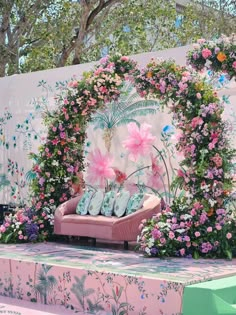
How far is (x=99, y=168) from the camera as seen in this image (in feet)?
31.9

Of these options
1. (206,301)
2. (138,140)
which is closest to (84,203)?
(138,140)

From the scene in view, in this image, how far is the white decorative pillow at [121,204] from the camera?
7797 millimetres

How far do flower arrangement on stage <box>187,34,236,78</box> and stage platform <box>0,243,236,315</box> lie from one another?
7.01ft

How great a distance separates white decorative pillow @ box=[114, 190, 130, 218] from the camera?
780 centimetres

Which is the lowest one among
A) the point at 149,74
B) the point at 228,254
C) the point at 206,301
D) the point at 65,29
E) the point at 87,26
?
the point at 206,301

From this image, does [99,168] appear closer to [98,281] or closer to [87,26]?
[98,281]

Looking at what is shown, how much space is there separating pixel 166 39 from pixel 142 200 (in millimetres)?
13578

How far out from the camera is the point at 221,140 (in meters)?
6.86

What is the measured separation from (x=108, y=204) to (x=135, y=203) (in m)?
0.44

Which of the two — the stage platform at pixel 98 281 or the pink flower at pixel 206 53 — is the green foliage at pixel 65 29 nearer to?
the pink flower at pixel 206 53

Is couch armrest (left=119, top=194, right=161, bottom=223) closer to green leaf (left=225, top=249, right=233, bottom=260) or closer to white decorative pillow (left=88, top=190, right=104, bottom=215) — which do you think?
white decorative pillow (left=88, top=190, right=104, bottom=215)

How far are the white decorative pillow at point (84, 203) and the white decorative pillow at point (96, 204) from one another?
0.06 meters

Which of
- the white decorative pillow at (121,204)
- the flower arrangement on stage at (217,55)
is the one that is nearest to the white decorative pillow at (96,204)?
the white decorative pillow at (121,204)

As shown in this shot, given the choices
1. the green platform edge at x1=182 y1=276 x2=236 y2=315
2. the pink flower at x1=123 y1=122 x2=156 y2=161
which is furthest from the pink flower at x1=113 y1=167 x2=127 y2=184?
the green platform edge at x1=182 y1=276 x2=236 y2=315
